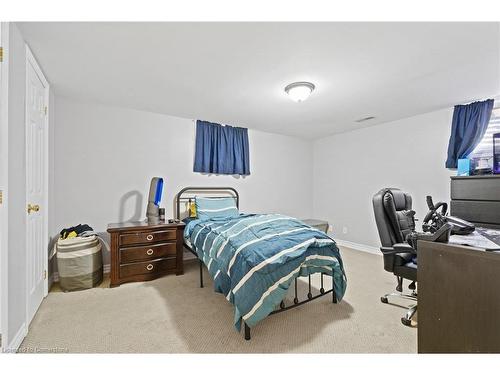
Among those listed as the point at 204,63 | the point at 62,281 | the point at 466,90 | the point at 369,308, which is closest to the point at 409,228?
the point at 369,308

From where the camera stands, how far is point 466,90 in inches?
106

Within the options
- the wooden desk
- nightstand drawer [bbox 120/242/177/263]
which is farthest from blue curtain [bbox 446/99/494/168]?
nightstand drawer [bbox 120/242/177/263]

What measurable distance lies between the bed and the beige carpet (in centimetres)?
15

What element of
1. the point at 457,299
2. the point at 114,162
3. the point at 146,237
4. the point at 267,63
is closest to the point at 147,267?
the point at 146,237

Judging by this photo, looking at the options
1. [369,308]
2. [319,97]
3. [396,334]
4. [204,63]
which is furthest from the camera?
[319,97]

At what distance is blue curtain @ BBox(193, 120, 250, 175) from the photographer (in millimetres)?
3944

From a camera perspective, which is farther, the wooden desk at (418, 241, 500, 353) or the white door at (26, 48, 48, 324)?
the white door at (26, 48, 48, 324)

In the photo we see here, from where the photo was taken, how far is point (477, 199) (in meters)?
2.58

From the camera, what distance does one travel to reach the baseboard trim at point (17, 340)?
153 cm

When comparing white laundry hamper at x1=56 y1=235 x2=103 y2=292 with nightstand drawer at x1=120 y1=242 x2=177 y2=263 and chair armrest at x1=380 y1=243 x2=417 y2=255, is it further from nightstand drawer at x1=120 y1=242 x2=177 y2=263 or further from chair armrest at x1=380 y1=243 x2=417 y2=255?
chair armrest at x1=380 y1=243 x2=417 y2=255

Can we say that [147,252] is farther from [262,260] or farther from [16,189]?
[262,260]
